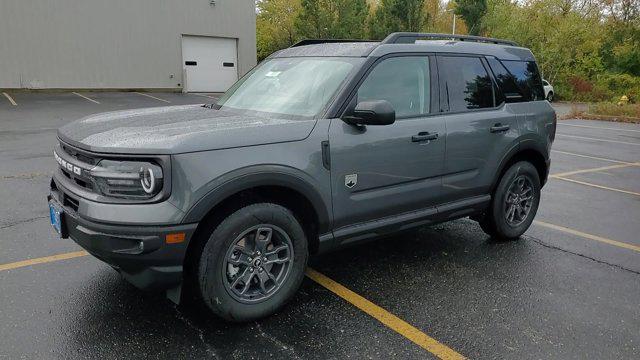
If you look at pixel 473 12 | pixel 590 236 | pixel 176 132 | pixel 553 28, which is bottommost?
pixel 590 236

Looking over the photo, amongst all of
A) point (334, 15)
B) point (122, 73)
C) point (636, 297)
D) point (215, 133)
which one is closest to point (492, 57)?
point (636, 297)

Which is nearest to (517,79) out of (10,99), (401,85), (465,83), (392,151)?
(465,83)

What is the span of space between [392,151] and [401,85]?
59 centimetres

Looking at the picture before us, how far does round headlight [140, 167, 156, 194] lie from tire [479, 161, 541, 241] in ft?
10.5

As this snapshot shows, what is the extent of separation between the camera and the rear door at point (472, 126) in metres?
4.09

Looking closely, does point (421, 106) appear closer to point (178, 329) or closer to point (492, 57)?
point (492, 57)

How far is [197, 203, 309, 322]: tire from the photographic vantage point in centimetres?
292

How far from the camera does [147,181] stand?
8.86 ft

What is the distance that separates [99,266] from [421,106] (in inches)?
114

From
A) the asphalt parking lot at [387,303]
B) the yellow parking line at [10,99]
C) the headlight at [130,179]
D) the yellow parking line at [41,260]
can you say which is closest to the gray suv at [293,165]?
the headlight at [130,179]

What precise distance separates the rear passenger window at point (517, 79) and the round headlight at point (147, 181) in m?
3.31

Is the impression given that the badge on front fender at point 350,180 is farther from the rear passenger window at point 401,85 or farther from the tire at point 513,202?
the tire at point 513,202

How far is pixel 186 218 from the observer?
2.74 m

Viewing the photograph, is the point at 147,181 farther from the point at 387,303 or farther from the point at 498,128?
the point at 498,128
